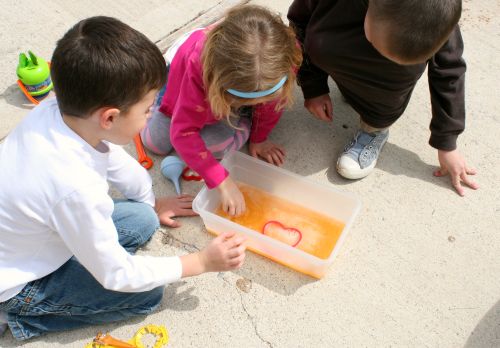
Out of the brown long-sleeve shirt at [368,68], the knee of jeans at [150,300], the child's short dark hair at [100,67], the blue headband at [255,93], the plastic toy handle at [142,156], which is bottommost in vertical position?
the knee of jeans at [150,300]

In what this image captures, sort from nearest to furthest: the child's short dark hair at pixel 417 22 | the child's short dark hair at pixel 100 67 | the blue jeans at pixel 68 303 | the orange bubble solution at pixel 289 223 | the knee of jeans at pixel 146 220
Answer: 1. the child's short dark hair at pixel 100 67
2. the child's short dark hair at pixel 417 22
3. the blue jeans at pixel 68 303
4. the knee of jeans at pixel 146 220
5. the orange bubble solution at pixel 289 223

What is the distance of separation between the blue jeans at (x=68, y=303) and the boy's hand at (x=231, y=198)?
1.16 feet

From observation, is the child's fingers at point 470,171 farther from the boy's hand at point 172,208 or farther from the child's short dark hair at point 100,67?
the child's short dark hair at point 100,67

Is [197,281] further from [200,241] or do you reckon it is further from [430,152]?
[430,152]

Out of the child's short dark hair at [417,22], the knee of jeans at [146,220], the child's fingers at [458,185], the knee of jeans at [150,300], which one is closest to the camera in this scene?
the child's short dark hair at [417,22]

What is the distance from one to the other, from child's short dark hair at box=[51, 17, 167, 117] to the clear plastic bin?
1.92 feet

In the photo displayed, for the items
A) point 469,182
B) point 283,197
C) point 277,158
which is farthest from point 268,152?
point 469,182

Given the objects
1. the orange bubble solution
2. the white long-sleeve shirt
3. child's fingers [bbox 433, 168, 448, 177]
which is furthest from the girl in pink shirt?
child's fingers [bbox 433, 168, 448, 177]

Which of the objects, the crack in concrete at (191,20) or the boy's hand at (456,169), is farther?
the crack in concrete at (191,20)

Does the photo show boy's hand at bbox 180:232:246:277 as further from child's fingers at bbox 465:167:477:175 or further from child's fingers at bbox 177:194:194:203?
child's fingers at bbox 465:167:477:175

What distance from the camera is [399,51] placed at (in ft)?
4.33

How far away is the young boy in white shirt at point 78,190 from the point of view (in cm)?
111

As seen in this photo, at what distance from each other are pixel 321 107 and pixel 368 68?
0.31 meters

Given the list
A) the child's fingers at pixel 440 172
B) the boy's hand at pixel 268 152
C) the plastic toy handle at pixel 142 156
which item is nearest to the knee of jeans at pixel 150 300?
the plastic toy handle at pixel 142 156
